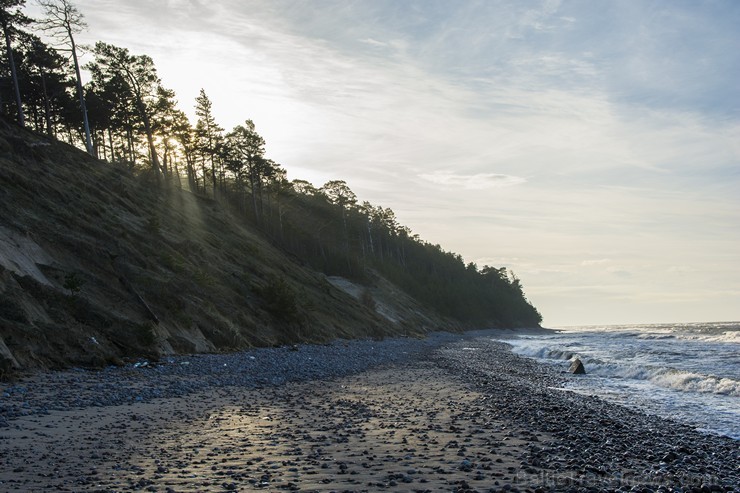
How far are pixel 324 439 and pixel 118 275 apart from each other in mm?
20283

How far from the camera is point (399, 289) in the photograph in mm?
102375

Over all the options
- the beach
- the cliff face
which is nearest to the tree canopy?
the cliff face

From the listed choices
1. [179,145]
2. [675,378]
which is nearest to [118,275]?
[675,378]

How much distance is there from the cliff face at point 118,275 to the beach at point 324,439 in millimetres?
3058

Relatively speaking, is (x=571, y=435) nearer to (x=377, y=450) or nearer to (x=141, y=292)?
(x=377, y=450)

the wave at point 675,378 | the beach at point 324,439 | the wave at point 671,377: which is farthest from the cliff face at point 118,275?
the wave at point 675,378

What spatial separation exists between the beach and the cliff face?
10.0 feet

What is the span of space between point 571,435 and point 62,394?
47.0 feet

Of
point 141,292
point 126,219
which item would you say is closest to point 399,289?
point 126,219

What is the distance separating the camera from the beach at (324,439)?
28.1ft

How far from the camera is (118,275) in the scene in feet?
89.4

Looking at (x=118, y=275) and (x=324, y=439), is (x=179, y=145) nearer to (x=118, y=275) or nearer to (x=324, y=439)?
(x=118, y=275)

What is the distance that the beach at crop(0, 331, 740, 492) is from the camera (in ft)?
28.1

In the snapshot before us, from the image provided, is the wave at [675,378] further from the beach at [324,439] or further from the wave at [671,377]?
the beach at [324,439]
